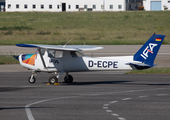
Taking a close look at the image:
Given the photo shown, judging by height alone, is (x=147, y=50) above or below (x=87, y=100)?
above

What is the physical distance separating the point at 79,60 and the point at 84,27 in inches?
2024

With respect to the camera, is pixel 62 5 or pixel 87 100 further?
pixel 62 5

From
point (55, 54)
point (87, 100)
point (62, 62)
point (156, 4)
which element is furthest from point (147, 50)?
point (156, 4)

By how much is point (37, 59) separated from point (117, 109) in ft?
25.1

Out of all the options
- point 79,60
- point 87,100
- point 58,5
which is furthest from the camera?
point 58,5

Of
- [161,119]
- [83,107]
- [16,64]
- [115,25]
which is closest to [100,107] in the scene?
[83,107]

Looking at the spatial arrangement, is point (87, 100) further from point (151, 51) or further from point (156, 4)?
point (156, 4)

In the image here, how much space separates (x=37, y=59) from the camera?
1716 cm

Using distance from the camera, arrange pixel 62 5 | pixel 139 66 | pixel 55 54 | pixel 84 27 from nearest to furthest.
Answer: pixel 139 66 → pixel 55 54 → pixel 84 27 → pixel 62 5

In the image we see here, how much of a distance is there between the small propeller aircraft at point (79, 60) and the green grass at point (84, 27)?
95.5ft

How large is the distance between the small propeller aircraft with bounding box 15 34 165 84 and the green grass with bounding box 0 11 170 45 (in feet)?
95.5

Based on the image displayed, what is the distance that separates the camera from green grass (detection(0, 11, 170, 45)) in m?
52.6

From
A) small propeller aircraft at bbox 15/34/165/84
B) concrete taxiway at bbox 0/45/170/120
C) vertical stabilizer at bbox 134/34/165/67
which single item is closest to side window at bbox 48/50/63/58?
small propeller aircraft at bbox 15/34/165/84

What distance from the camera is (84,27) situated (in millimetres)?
68062
